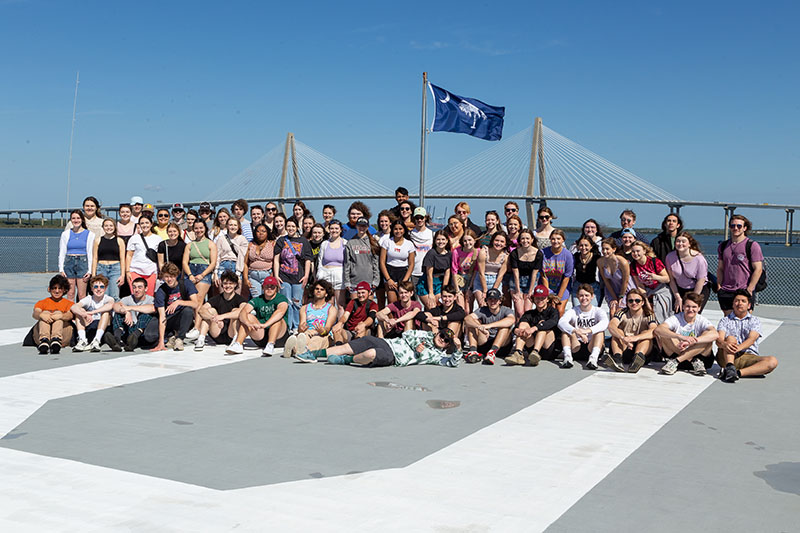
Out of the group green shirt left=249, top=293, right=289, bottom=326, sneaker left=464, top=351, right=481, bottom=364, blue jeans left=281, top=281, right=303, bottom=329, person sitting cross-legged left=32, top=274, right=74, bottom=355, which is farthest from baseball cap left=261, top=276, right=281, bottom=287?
sneaker left=464, top=351, right=481, bottom=364

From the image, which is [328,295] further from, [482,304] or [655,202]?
[655,202]

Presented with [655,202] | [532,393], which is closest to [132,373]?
[532,393]

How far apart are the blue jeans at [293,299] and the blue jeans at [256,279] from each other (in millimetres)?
284

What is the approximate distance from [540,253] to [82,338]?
5035mm

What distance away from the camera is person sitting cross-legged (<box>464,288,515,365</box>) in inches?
295

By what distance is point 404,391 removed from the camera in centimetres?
596

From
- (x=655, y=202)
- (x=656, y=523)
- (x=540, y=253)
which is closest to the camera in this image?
(x=656, y=523)

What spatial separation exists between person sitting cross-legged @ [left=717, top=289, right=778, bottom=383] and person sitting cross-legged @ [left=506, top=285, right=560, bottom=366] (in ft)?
5.21

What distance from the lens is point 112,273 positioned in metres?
8.48

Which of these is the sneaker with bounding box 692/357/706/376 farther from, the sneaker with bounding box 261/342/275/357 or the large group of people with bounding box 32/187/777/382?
the sneaker with bounding box 261/342/275/357

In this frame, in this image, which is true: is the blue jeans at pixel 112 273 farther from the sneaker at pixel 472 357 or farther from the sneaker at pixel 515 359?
the sneaker at pixel 515 359

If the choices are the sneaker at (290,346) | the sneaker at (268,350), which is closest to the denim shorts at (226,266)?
the sneaker at (268,350)

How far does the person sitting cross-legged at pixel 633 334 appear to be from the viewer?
6.94 meters

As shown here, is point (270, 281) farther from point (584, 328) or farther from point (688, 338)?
point (688, 338)
